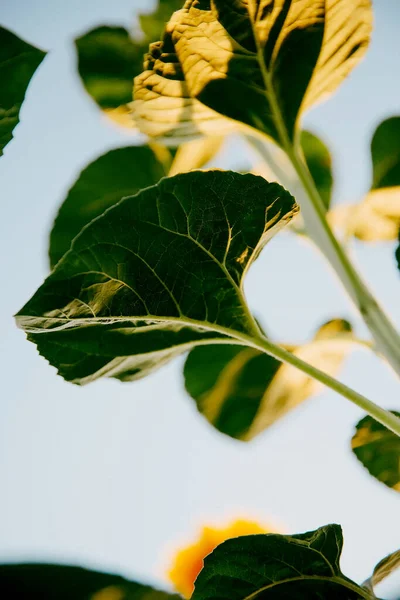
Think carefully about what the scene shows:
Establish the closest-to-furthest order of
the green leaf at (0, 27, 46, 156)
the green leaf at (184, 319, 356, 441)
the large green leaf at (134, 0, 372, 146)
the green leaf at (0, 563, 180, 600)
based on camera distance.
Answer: the green leaf at (0, 563, 180, 600) < the green leaf at (0, 27, 46, 156) < the large green leaf at (134, 0, 372, 146) < the green leaf at (184, 319, 356, 441)

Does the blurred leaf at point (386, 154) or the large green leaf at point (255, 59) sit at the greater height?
the large green leaf at point (255, 59)

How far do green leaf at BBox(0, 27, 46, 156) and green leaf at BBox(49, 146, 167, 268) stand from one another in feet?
A: 1.17

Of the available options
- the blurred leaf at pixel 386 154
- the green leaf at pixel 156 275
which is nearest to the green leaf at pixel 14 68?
the green leaf at pixel 156 275

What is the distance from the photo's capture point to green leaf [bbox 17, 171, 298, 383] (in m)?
0.40

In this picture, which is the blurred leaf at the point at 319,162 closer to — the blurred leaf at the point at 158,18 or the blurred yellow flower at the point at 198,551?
the blurred leaf at the point at 158,18

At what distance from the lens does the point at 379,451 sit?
611 mm

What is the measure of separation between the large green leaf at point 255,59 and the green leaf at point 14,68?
0.58 ft

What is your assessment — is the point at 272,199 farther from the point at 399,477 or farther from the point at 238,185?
the point at 399,477

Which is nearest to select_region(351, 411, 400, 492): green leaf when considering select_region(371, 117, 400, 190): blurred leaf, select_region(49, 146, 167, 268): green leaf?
select_region(371, 117, 400, 190): blurred leaf

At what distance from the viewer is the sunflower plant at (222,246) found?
1.33 ft

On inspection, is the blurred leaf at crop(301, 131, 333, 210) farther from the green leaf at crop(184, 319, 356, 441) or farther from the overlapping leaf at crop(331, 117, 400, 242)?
the green leaf at crop(184, 319, 356, 441)

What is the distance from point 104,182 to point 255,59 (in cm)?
31

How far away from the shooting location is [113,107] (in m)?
0.76

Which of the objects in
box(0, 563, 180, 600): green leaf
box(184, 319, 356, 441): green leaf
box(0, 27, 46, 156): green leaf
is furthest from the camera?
box(184, 319, 356, 441): green leaf
